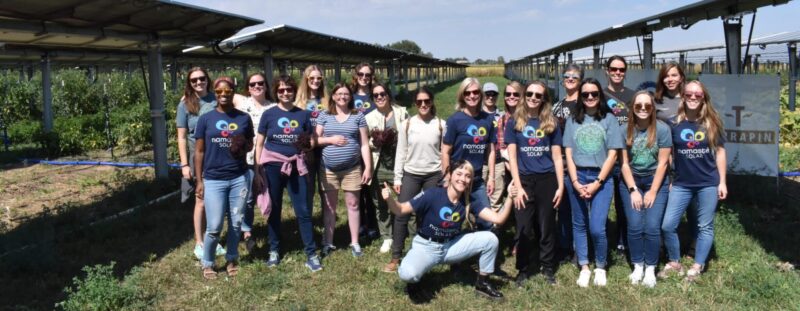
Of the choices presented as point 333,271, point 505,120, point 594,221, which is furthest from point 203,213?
point 594,221

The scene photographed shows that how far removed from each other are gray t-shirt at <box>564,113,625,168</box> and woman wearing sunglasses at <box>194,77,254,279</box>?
2585 mm

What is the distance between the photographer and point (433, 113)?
4.93 meters

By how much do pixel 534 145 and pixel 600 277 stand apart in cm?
119

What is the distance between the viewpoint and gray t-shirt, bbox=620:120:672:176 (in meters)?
4.29

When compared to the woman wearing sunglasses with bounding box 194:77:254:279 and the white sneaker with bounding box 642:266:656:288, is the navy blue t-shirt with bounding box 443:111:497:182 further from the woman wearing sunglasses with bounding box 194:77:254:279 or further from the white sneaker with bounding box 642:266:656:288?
the woman wearing sunglasses with bounding box 194:77:254:279

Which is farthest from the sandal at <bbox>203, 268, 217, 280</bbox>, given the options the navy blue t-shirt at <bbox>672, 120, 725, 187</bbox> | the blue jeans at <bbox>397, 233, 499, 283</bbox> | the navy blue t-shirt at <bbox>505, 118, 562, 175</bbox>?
the navy blue t-shirt at <bbox>672, 120, 725, 187</bbox>

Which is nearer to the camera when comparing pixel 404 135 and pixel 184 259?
pixel 404 135

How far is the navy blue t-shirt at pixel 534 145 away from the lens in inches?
174

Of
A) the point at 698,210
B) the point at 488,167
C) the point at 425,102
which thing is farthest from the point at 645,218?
the point at 425,102

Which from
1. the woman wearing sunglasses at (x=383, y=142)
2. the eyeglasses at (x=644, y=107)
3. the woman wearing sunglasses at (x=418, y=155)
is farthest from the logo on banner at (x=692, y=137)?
the woman wearing sunglasses at (x=383, y=142)

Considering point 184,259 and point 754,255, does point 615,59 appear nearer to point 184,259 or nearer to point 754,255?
point 754,255

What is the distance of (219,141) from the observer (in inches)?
180

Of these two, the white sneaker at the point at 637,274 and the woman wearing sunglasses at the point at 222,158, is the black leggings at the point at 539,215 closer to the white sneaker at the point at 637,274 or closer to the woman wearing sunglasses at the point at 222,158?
the white sneaker at the point at 637,274

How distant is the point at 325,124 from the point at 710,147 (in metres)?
3.09
